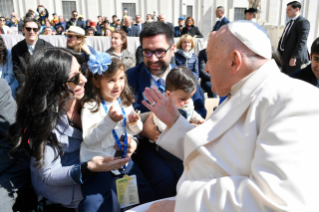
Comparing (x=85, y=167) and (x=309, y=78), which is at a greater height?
(x=309, y=78)

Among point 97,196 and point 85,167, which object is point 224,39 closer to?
point 85,167

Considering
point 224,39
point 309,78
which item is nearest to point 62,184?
point 224,39

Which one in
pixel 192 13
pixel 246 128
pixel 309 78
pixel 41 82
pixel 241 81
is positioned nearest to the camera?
pixel 246 128

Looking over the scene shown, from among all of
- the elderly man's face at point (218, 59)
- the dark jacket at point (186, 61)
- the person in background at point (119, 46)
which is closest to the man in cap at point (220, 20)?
the dark jacket at point (186, 61)

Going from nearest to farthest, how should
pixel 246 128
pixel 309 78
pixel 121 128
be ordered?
pixel 246 128
pixel 121 128
pixel 309 78

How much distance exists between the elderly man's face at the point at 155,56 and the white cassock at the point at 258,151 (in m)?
1.47

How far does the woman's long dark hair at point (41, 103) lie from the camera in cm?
175

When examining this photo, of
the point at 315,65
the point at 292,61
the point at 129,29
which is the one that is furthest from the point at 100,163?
the point at 129,29

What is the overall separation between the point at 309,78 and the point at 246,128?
2.32 metres

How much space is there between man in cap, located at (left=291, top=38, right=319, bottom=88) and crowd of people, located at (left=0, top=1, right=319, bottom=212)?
0.5 inches

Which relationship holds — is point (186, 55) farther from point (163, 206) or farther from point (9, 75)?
point (163, 206)

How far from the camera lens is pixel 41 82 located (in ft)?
5.76

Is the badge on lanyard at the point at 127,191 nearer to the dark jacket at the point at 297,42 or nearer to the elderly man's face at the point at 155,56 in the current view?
the elderly man's face at the point at 155,56

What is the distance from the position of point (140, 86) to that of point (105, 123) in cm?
92
